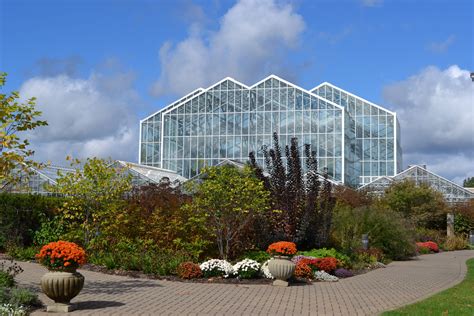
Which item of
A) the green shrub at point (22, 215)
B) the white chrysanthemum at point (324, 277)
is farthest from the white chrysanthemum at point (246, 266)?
the green shrub at point (22, 215)

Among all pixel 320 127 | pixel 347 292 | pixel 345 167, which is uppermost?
pixel 320 127

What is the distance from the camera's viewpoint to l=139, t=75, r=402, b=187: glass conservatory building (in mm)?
46625

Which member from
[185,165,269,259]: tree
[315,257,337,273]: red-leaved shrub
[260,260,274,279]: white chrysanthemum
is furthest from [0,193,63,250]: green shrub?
[315,257,337,273]: red-leaved shrub

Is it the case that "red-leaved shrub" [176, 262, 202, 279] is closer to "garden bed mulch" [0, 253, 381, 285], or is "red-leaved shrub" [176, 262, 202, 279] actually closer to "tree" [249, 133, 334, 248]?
"garden bed mulch" [0, 253, 381, 285]

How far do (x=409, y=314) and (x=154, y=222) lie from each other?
995 centimetres

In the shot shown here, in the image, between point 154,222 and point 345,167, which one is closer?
point 154,222

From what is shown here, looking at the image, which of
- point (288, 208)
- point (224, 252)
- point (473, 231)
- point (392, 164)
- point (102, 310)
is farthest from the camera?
point (392, 164)

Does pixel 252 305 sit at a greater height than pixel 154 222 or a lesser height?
lesser

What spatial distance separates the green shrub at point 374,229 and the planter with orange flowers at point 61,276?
45.7ft

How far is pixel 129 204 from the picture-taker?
1941cm

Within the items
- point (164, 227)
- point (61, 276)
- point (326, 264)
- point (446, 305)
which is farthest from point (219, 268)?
point (446, 305)

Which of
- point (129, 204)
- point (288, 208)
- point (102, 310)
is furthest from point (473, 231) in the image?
point (102, 310)

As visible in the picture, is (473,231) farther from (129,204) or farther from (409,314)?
(409,314)

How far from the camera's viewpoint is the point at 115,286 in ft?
41.8
